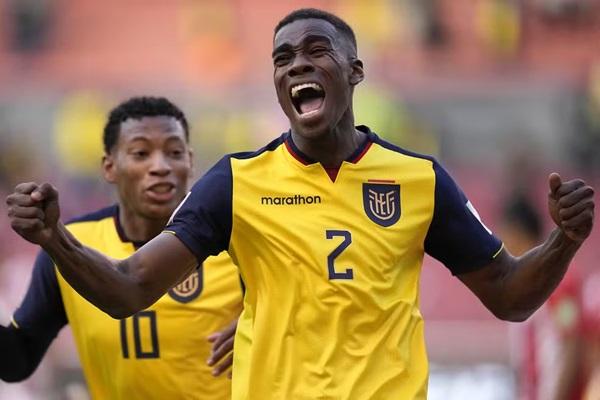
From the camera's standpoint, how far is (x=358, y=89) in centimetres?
2134

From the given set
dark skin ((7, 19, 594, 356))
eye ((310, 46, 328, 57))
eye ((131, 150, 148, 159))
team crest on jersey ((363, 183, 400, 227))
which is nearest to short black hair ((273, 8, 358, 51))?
dark skin ((7, 19, 594, 356))

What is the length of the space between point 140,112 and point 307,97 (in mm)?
1775

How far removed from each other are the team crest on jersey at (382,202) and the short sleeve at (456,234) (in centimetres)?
15

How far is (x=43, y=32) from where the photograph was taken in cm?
2442

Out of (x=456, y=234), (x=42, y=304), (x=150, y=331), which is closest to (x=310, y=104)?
(x=456, y=234)

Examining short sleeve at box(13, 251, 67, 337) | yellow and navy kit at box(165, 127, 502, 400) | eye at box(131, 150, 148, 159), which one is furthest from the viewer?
eye at box(131, 150, 148, 159)

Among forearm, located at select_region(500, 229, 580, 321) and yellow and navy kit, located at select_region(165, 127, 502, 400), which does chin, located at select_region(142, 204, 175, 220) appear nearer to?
yellow and navy kit, located at select_region(165, 127, 502, 400)

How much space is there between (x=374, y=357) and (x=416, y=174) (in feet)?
2.31

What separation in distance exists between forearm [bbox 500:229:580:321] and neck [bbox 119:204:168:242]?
1.92 m

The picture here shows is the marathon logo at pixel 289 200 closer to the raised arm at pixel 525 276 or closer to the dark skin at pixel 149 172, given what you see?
the raised arm at pixel 525 276

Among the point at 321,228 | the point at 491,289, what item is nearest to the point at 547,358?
the point at 491,289

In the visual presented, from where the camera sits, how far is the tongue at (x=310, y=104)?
505 centimetres

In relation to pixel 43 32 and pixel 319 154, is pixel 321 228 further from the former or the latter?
pixel 43 32

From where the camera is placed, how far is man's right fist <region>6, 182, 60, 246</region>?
4426mm
